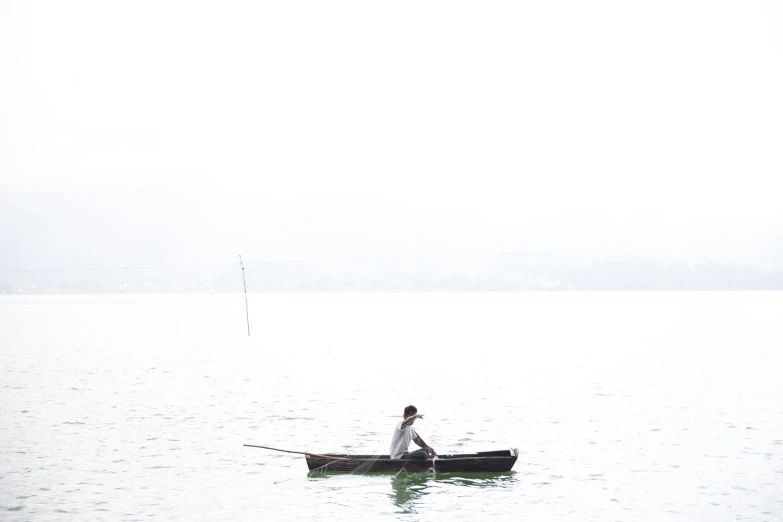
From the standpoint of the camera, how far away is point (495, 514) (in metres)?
19.0

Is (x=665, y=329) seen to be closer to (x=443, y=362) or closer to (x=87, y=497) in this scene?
(x=443, y=362)

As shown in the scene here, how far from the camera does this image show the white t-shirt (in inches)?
840

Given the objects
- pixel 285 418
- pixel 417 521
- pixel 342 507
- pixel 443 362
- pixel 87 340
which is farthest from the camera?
pixel 87 340

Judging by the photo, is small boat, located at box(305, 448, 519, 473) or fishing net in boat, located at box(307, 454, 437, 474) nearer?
small boat, located at box(305, 448, 519, 473)

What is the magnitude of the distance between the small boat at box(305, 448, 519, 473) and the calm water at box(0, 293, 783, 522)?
375mm

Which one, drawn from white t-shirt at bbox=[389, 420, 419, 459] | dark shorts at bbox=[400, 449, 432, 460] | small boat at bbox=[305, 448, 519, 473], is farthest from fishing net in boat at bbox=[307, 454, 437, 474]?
white t-shirt at bbox=[389, 420, 419, 459]

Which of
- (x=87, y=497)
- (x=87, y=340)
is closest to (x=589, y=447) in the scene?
(x=87, y=497)

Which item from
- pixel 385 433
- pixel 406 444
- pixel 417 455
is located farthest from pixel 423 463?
pixel 385 433

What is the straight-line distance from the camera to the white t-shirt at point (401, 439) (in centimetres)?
2133

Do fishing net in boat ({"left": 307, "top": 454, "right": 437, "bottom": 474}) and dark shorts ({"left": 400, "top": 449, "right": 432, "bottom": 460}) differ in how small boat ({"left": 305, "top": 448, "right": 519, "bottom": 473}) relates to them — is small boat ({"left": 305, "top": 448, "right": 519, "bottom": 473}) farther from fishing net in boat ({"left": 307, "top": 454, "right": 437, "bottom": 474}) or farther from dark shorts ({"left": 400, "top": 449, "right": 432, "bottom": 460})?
dark shorts ({"left": 400, "top": 449, "right": 432, "bottom": 460})

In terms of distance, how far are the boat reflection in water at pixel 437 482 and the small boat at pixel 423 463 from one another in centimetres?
32

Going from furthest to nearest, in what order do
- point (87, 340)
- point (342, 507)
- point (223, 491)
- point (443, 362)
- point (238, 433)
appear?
point (87, 340), point (443, 362), point (238, 433), point (223, 491), point (342, 507)

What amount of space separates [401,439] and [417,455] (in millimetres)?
624

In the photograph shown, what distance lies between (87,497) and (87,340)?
72070 mm
